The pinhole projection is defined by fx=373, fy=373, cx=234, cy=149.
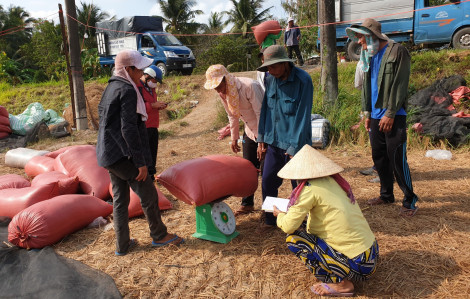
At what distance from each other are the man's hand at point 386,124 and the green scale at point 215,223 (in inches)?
59.4

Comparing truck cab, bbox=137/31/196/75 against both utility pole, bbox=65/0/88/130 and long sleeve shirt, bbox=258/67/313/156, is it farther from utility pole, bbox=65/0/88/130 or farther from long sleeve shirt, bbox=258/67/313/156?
long sleeve shirt, bbox=258/67/313/156

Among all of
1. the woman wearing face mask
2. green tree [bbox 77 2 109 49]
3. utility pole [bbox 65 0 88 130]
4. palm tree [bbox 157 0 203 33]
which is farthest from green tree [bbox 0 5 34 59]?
the woman wearing face mask

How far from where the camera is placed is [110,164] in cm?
270

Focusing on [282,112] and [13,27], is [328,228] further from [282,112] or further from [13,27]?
[13,27]

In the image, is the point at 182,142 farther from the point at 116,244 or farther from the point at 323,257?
the point at 323,257

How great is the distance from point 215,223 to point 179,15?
84.7 ft

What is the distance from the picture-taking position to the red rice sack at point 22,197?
355 cm

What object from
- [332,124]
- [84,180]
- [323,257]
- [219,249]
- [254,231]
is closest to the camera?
[323,257]

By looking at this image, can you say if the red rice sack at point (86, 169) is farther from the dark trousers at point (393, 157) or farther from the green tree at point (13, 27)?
the green tree at point (13, 27)

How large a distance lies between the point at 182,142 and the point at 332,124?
286cm

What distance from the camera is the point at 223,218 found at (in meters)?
3.15

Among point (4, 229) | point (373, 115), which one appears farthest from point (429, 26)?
point (4, 229)

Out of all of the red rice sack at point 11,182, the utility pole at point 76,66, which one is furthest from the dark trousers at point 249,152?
the utility pole at point 76,66

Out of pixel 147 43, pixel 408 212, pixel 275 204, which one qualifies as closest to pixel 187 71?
pixel 147 43
